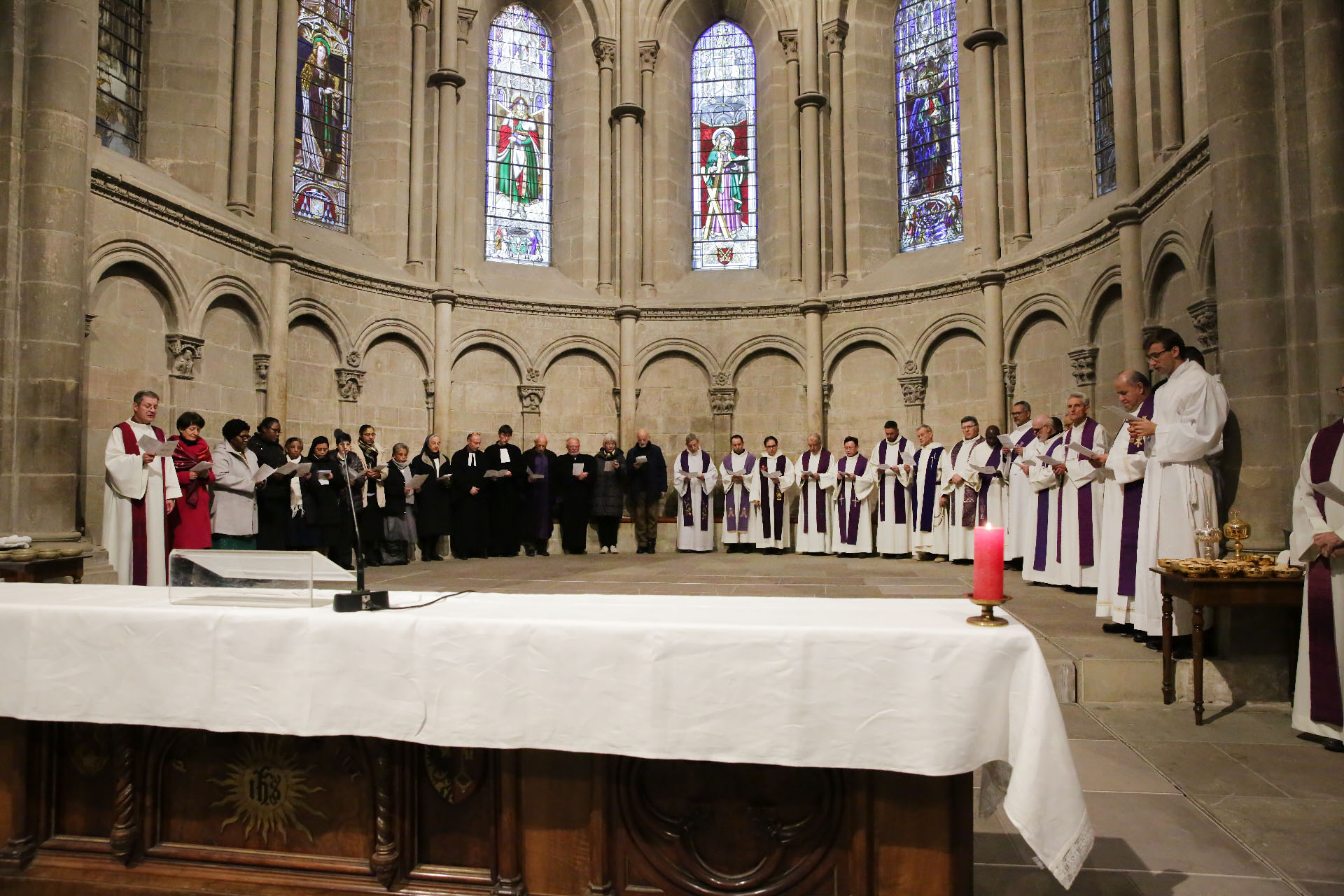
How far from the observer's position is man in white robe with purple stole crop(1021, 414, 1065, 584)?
7.73 meters

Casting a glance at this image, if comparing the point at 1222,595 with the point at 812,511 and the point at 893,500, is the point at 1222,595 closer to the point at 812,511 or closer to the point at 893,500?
the point at 893,500

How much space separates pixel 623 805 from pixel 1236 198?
5203 mm

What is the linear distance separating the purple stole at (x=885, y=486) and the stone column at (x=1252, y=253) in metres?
5.93

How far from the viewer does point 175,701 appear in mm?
2451

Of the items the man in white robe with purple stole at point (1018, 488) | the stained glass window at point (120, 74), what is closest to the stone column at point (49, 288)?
the stained glass window at point (120, 74)

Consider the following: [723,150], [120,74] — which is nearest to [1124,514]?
[120,74]

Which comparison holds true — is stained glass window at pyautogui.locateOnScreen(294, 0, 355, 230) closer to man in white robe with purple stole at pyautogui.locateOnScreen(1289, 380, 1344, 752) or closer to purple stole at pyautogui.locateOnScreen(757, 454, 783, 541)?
purple stole at pyautogui.locateOnScreen(757, 454, 783, 541)

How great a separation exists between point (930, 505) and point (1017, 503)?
1.62m

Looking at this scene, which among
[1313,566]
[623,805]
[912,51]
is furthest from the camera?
[912,51]

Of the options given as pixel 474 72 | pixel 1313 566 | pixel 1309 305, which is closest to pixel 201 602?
pixel 1313 566

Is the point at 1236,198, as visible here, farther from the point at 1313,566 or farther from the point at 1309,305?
the point at 1313,566

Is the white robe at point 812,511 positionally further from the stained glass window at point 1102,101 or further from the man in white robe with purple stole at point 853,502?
the stained glass window at point 1102,101

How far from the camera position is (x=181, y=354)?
9812 millimetres

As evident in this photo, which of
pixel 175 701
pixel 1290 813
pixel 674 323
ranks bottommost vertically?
pixel 1290 813
